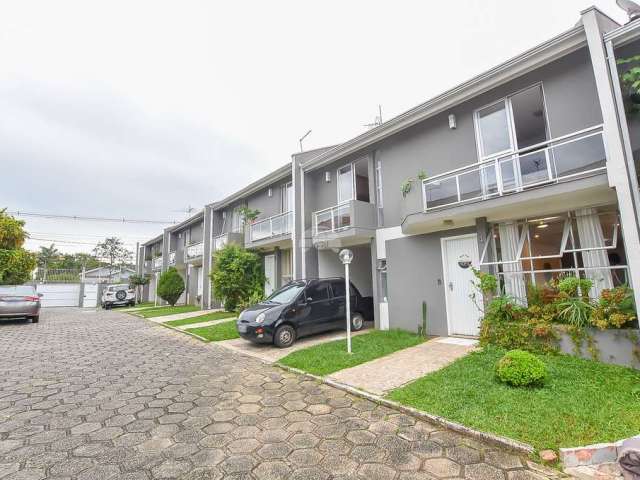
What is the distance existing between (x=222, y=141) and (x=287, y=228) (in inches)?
268

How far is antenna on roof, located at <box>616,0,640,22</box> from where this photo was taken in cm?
556

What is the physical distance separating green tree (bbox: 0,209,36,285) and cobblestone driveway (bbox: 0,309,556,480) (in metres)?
13.9

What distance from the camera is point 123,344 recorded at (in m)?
8.78

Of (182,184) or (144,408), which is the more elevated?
(182,184)

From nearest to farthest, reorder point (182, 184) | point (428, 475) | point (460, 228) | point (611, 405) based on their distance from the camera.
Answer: point (428, 475), point (611, 405), point (460, 228), point (182, 184)

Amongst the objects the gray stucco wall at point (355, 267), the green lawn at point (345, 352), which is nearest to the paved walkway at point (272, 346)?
the green lawn at point (345, 352)

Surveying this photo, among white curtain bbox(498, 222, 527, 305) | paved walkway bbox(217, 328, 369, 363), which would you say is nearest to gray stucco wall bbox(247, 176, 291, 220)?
paved walkway bbox(217, 328, 369, 363)

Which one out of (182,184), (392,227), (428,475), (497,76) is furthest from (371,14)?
(182,184)

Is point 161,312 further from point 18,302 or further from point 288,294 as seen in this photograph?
point 288,294

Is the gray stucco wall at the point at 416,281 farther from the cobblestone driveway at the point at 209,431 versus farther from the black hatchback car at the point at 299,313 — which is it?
the cobblestone driveway at the point at 209,431

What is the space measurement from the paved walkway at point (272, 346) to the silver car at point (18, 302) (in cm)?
1081

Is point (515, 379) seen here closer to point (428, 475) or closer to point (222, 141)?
point (428, 475)

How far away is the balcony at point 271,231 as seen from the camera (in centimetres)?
1291

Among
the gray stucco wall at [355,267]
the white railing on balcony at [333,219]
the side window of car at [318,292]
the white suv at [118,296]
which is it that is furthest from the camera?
the white suv at [118,296]
